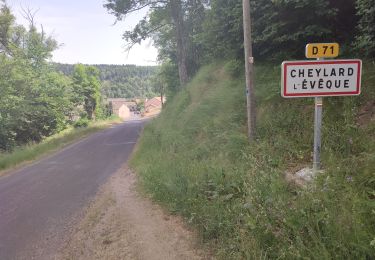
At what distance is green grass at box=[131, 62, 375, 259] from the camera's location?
290cm

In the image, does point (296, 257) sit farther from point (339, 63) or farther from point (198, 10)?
point (198, 10)

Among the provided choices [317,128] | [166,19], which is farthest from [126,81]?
[317,128]

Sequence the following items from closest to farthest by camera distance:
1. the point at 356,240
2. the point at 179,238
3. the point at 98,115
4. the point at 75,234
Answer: the point at 356,240 < the point at 179,238 < the point at 75,234 < the point at 98,115

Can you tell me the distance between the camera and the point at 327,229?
9.44 ft

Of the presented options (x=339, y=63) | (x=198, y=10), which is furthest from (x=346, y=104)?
(x=198, y=10)

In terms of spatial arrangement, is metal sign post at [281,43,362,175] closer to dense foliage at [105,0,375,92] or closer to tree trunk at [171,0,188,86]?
dense foliage at [105,0,375,92]

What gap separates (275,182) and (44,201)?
6230mm

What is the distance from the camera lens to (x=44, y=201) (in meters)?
7.66

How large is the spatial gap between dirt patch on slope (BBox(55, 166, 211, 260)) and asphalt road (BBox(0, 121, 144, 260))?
1.37 ft

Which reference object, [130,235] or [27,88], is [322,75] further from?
[27,88]

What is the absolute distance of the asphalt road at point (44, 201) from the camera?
5227 mm

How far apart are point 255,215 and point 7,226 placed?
17.6 feet

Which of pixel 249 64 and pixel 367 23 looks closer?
pixel 367 23

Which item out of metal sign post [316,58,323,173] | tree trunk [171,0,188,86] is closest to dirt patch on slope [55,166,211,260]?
metal sign post [316,58,323,173]
